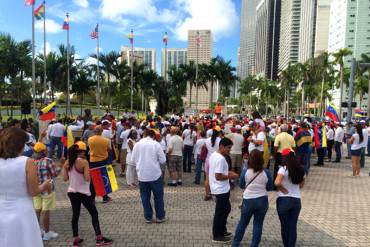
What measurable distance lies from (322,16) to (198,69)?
13868cm

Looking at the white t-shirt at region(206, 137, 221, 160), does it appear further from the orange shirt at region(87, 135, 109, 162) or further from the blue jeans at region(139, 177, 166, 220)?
the orange shirt at region(87, 135, 109, 162)

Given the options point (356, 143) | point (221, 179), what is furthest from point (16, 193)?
point (356, 143)

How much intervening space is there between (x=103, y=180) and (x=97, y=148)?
1462 millimetres

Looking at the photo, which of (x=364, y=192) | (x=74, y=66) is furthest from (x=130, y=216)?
(x=74, y=66)

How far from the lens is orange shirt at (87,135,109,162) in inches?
296

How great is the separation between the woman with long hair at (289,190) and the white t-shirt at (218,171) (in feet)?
2.68

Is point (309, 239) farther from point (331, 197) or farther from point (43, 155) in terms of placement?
point (43, 155)

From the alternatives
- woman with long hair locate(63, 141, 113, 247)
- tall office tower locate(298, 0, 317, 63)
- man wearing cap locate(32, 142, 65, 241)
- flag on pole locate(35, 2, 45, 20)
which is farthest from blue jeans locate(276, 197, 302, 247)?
Answer: tall office tower locate(298, 0, 317, 63)

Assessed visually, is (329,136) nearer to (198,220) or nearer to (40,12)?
(198,220)

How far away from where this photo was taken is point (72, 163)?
5.27 meters

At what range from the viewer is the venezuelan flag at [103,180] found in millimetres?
6172

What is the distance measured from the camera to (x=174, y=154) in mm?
9750

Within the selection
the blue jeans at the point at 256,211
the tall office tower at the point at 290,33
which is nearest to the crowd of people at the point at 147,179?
the blue jeans at the point at 256,211

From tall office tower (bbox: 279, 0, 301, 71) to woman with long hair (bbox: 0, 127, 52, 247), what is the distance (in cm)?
17431
